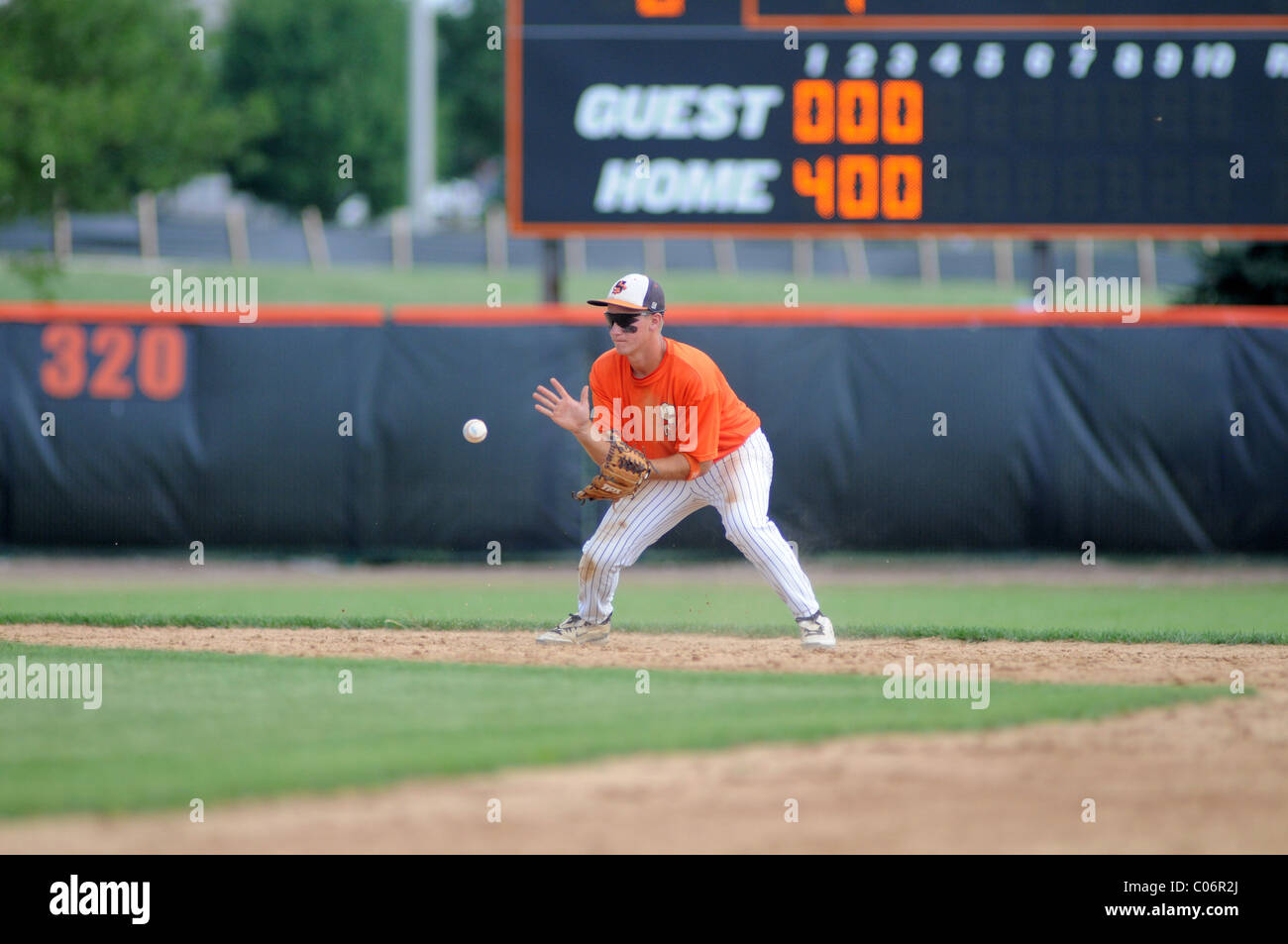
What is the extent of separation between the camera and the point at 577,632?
7.84m

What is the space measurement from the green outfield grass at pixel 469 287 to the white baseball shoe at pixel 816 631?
1787cm

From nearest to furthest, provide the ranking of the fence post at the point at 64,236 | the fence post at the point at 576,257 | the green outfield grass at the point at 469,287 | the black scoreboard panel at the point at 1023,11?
1. the black scoreboard panel at the point at 1023,11
2. the green outfield grass at the point at 469,287
3. the fence post at the point at 64,236
4. the fence post at the point at 576,257

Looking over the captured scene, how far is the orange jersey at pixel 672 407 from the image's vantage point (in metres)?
7.35

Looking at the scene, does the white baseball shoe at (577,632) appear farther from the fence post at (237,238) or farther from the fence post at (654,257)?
the fence post at (237,238)

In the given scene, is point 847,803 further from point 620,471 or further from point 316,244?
point 316,244

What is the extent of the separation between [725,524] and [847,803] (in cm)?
311

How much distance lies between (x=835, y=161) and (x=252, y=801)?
27.3ft

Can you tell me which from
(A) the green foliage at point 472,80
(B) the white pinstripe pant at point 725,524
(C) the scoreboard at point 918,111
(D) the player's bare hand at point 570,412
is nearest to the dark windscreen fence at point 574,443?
(C) the scoreboard at point 918,111

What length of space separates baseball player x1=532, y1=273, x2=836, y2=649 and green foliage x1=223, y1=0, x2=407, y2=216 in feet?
112

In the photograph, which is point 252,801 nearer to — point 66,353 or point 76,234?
point 66,353

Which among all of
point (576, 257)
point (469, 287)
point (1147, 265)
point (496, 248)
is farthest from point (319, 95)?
point (1147, 265)

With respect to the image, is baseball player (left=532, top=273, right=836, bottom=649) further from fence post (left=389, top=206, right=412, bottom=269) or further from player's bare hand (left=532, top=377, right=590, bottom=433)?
fence post (left=389, top=206, right=412, bottom=269)

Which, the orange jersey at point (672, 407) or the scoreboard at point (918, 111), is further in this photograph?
the scoreboard at point (918, 111)
